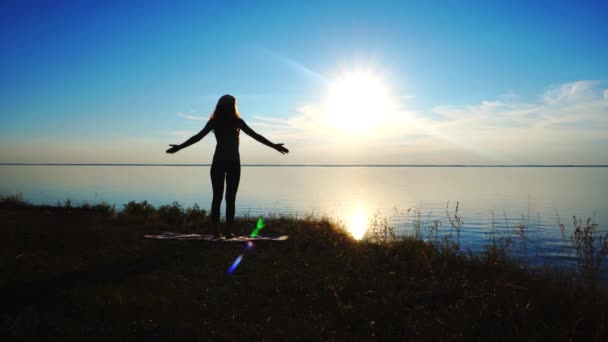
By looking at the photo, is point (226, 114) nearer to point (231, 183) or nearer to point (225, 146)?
point (225, 146)

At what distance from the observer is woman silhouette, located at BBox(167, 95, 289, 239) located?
8938 millimetres

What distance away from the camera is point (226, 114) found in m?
9.03

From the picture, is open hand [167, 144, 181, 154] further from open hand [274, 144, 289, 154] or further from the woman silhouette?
open hand [274, 144, 289, 154]

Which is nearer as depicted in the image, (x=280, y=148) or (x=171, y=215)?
(x=280, y=148)

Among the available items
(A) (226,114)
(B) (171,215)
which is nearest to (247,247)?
(A) (226,114)

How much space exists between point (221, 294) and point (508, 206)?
33380 millimetres

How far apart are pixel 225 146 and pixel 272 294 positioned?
4378mm

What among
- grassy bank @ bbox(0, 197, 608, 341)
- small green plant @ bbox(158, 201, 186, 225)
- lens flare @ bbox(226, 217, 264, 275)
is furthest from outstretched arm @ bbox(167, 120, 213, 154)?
small green plant @ bbox(158, 201, 186, 225)

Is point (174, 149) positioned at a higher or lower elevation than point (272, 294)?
higher

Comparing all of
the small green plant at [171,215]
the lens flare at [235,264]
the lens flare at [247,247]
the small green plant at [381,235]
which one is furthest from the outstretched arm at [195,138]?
the small green plant at [171,215]

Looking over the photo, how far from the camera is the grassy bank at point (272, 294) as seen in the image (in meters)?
4.30

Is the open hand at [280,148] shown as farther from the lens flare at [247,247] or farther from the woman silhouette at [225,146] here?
the lens flare at [247,247]

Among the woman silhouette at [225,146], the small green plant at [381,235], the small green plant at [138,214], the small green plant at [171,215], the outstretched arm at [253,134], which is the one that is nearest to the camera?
the woman silhouette at [225,146]

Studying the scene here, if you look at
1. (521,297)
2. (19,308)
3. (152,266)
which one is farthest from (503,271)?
(19,308)
